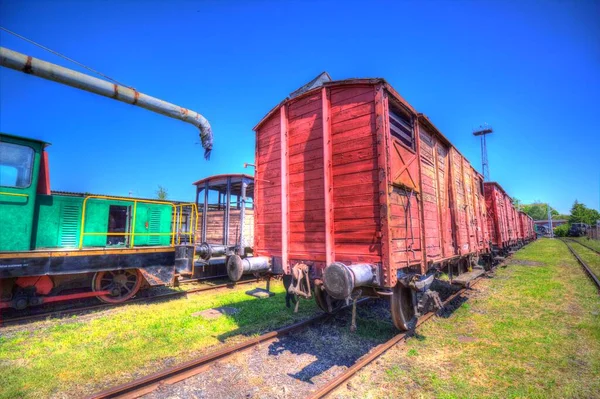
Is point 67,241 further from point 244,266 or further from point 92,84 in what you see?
point 244,266

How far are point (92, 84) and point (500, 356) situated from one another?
11.6 m

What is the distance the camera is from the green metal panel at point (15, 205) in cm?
593

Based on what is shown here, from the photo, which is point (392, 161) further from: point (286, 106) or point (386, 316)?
point (386, 316)

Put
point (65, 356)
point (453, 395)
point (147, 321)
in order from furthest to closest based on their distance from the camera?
point (147, 321) → point (65, 356) → point (453, 395)

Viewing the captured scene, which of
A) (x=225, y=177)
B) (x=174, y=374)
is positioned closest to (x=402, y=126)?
(x=174, y=374)

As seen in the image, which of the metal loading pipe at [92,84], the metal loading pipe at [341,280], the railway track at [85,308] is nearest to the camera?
the metal loading pipe at [341,280]

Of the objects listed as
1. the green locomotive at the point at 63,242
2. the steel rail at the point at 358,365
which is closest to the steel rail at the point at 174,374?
the steel rail at the point at 358,365

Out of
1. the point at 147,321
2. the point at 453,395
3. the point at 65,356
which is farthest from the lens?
the point at 147,321

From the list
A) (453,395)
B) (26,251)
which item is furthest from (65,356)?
(453,395)

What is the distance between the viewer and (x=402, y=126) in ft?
19.0

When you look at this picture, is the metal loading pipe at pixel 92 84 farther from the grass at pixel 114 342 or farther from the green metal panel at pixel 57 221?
the grass at pixel 114 342

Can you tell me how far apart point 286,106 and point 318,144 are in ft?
4.19

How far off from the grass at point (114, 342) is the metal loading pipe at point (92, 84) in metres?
6.29

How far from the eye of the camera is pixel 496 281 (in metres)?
10.7
